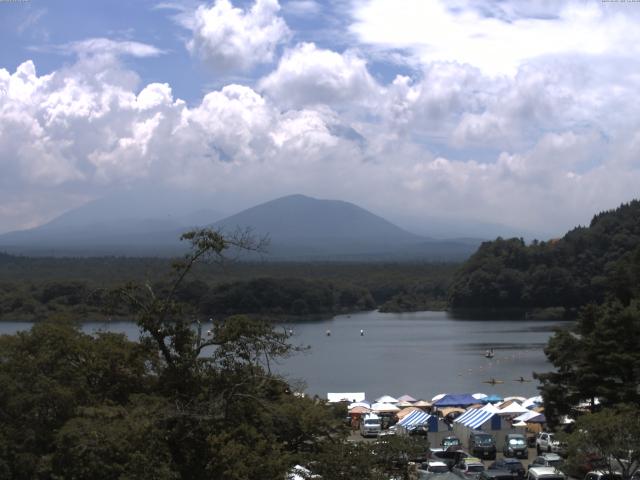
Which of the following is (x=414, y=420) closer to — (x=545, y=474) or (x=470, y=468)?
(x=470, y=468)

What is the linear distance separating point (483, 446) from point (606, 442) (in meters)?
6.53

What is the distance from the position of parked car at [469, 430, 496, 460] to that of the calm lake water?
6.78 meters

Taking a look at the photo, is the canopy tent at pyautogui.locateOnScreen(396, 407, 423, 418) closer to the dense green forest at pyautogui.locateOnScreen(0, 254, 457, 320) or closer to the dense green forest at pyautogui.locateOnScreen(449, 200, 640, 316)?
the dense green forest at pyautogui.locateOnScreen(0, 254, 457, 320)

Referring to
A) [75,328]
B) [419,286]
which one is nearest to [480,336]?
[419,286]

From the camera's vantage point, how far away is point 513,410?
23062mm

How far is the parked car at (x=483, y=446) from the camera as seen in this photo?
18375 millimetres

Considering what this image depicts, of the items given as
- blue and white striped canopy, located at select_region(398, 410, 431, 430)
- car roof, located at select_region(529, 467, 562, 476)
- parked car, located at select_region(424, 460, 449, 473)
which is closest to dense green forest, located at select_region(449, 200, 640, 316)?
blue and white striped canopy, located at select_region(398, 410, 431, 430)

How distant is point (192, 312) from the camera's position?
870 centimetres

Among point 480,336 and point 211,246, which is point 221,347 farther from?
point 480,336

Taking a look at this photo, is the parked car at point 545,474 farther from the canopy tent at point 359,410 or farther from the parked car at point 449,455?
the canopy tent at point 359,410

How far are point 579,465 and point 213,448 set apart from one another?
6.66 meters

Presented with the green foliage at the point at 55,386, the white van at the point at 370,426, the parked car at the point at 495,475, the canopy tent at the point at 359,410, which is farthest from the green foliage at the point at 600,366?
the green foliage at the point at 55,386

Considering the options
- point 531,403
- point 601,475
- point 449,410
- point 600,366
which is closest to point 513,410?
point 531,403

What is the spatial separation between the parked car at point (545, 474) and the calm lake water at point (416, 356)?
10.8 metres
